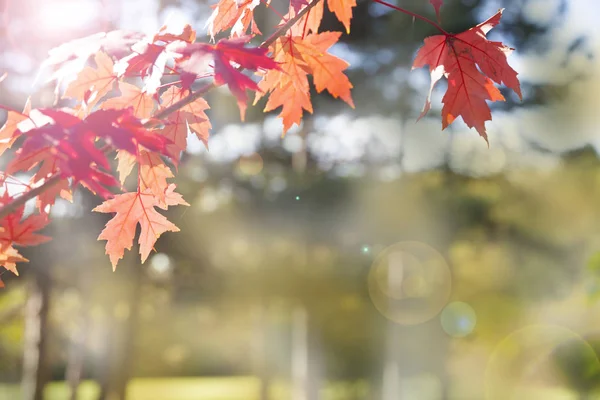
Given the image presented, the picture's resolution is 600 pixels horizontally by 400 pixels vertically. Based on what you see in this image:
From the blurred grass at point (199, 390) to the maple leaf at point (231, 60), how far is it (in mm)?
12438

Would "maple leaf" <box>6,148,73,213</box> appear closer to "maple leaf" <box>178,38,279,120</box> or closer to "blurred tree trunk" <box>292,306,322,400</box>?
"maple leaf" <box>178,38,279,120</box>

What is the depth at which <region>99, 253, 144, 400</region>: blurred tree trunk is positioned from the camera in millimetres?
7730

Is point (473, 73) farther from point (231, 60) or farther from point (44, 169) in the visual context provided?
point (44, 169)

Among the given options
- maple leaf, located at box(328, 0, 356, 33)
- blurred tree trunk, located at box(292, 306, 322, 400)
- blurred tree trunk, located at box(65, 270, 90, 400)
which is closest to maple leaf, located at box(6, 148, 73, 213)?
maple leaf, located at box(328, 0, 356, 33)

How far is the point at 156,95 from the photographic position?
115 cm

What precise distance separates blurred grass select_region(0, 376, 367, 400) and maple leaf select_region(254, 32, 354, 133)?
39.6ft

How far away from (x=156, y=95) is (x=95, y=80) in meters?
0.28

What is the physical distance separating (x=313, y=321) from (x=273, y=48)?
30.0 feet

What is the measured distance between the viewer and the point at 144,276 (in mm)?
8977

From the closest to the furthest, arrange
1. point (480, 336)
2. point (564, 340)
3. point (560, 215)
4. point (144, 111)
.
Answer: point (144, 111)
point (560, 215)
point (564, 340)
point (480, 336)

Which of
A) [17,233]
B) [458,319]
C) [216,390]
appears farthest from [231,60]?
[216,390]

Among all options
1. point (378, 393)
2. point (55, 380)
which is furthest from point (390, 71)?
point (55, 380)

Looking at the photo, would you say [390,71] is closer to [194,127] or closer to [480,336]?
[194,127]

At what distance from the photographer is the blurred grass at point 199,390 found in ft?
43.0
